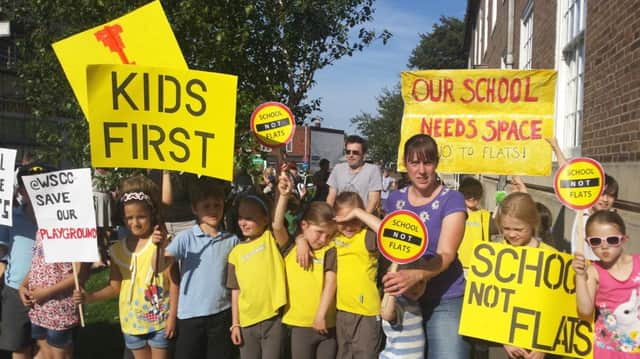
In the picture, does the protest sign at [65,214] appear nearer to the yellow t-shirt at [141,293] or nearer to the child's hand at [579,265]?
the yellow t-shirt at [141,293]

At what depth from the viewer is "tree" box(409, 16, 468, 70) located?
4706cm

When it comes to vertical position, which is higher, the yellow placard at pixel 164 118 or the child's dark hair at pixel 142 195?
the yellow placard at pixel 164 118

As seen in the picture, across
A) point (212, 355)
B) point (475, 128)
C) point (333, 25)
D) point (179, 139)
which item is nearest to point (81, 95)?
point (179, 139)

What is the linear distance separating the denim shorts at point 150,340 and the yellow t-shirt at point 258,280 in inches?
20.6

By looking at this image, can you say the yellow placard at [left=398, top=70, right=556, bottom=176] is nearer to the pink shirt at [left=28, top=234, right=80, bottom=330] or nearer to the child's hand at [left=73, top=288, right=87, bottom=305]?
the child's hand at [left=73, top=288, right=87, bottom=305]

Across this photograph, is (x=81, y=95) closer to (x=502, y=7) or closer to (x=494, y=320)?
(x=494, y=320)

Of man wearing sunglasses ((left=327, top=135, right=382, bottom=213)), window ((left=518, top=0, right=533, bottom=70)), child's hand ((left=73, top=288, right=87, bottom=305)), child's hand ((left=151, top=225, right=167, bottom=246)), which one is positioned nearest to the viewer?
child's hand ((left=151, top=225, right=167, bottom=246))

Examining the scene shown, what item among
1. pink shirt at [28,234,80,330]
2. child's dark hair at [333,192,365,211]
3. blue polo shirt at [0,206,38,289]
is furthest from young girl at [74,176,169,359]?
child's dark hair at [333,192,365,211]

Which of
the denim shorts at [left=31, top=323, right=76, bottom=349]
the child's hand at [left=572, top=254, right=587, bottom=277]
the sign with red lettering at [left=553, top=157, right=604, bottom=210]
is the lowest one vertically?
the denim shorts at [left=31, top=323, right=76, bottom=349]

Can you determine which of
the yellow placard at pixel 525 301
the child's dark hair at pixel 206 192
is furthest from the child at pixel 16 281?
the yellow placard at pixel 525 301

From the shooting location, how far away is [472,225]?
177 inches

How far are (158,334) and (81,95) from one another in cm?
189

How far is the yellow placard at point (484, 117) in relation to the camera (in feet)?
15.2

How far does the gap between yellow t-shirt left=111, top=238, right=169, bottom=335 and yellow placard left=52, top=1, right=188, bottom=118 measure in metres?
1.20
